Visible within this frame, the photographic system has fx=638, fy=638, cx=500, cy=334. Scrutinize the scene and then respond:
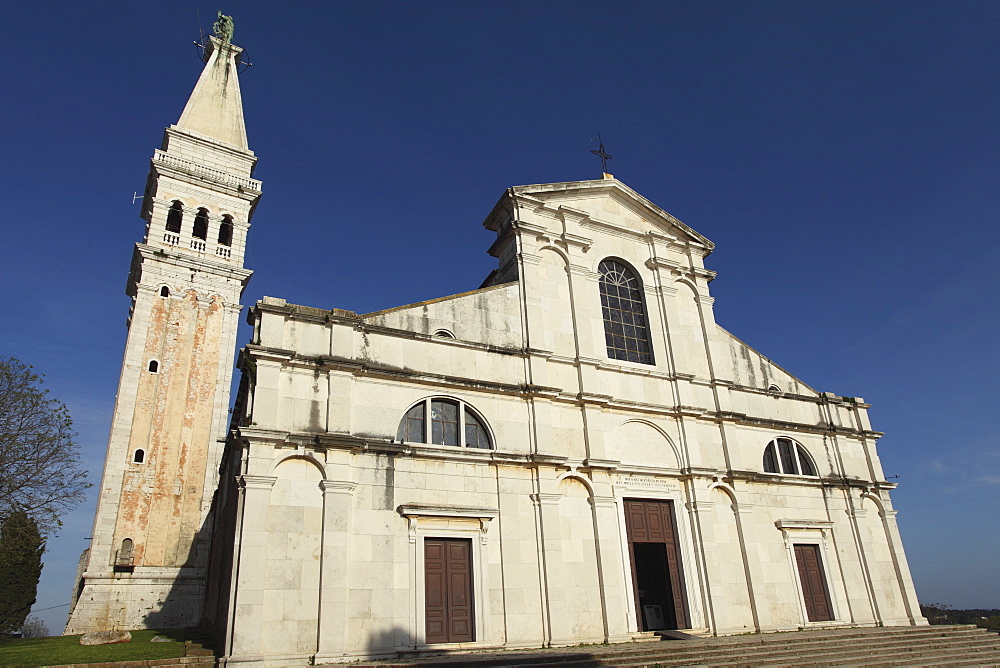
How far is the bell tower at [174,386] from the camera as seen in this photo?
2450 cm

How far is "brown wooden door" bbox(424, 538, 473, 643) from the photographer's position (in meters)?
13.8

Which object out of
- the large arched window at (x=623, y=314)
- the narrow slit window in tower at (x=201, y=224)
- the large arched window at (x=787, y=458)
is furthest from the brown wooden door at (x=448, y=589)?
the narrow slit window in tower at (x=201, y=224)

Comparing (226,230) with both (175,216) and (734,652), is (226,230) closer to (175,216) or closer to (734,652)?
(175,216)

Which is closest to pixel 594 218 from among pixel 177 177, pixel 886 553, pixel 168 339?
pixel 886 553

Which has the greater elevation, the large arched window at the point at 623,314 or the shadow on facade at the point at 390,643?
the large arched window at the point at 623,314

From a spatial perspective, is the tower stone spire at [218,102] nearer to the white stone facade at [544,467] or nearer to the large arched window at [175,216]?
the large arched window at [175,216]

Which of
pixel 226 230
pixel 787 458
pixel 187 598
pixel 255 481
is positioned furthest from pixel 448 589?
pixel 226 230

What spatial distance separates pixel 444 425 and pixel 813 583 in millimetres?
12652

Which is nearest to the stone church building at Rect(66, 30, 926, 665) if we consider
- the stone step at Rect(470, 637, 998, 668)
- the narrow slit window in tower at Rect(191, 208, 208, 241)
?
the stone step at Rect(470, 637, 998, 668)

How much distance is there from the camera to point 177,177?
31797mm

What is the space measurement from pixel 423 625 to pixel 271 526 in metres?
3.82

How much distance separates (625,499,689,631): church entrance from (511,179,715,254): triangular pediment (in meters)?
8.93

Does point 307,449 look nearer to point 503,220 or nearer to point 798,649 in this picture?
point 503,220

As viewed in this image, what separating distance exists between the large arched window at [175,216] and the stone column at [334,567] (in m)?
23.1
